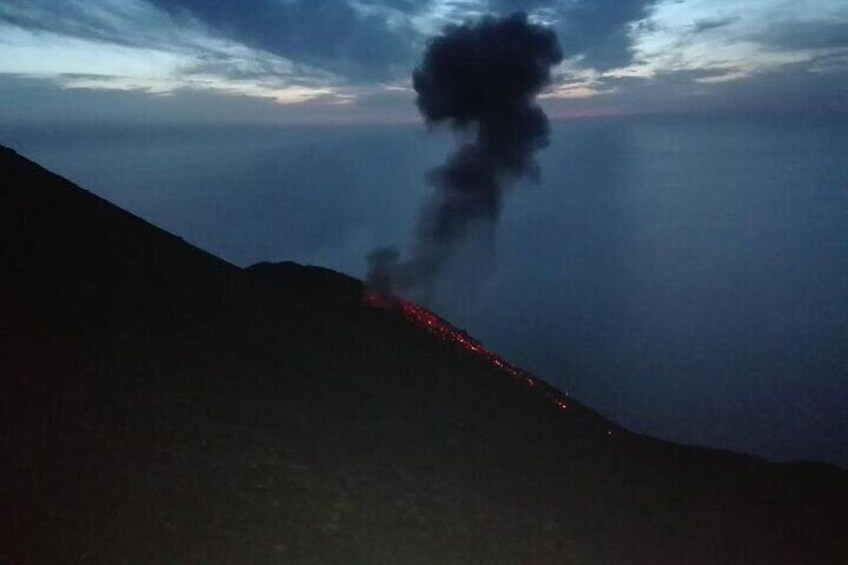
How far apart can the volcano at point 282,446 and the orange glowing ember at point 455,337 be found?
29 cm

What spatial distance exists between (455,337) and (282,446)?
48.9 ft

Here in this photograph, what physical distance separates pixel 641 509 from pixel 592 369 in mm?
118126

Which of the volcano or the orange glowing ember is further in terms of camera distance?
the orange glowing ember

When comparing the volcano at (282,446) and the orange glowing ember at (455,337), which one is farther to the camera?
the orange glowing ember at (455,337)

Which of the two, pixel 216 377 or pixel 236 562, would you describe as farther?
pixel 216 377

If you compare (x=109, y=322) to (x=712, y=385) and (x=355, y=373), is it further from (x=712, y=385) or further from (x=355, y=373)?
(x=712, y=385)

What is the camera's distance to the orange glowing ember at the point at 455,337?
26250 millimetres

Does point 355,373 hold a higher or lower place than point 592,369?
higher

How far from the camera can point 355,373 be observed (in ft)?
69.5

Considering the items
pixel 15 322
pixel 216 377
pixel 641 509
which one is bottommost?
pixel 641 509

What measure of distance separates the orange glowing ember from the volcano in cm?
29

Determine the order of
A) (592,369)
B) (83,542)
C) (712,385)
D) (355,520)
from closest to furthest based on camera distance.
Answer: (83,542), (355,520), (712,385), (592,369)

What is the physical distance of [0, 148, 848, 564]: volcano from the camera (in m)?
11.8

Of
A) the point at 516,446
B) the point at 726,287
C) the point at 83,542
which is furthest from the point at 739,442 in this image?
the point at 726,287
